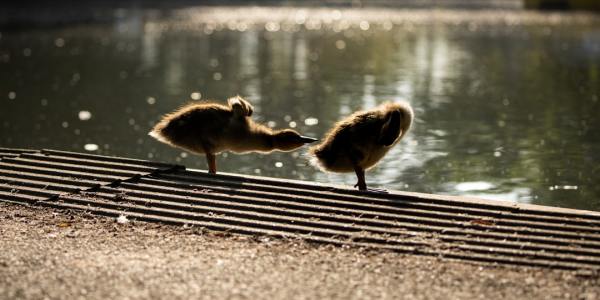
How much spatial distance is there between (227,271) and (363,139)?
8.17 feet

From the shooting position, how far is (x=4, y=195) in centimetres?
810

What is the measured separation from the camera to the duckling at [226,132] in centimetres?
881

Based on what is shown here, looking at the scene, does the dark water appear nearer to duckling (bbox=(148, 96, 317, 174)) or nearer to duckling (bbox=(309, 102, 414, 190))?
duckling (bbox=(148, 96, 317, 174))

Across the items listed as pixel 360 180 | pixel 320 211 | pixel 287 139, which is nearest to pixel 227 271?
pixel 320 211

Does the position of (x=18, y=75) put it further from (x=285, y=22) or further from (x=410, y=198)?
(x=285, y=22)

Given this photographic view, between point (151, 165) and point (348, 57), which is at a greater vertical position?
point (151, 165)

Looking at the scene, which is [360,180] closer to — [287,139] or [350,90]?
[287,139]

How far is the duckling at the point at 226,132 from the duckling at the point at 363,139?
1.00 feet

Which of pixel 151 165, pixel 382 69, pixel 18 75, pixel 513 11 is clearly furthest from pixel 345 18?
pixel 151 165

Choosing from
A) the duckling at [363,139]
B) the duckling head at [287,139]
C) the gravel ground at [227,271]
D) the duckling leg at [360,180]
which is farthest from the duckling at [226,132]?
the gravel ground at [227,271]

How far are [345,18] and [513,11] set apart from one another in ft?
26.9

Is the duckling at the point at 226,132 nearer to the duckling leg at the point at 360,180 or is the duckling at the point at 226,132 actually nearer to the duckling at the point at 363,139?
the duckling at the point at 363,139

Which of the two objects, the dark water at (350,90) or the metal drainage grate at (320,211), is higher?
the metal drainage grate at (320,211)

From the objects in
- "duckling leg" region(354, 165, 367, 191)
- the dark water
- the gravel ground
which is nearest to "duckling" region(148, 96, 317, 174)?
"duckling leg" region(354, 165, 367, 191)
